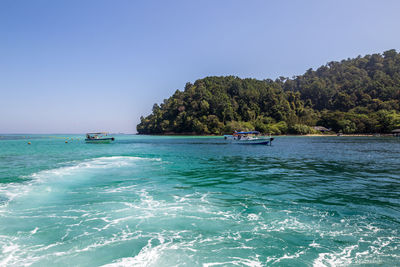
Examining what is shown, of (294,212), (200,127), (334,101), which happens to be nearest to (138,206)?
(294,212)

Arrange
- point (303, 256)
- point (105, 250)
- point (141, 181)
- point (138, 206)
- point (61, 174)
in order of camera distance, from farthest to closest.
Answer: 1. point (61, 174)
2. point (141, 181)
3. point (138, 206)
4. point (105, 250)
5. point (303, 256)

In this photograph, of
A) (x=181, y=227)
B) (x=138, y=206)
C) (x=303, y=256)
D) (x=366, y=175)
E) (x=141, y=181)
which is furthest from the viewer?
(x=366, y=175)

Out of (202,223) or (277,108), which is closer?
(202,223)

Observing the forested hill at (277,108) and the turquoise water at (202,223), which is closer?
the turquoise water at (202,223)

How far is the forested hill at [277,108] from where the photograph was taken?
122 metres

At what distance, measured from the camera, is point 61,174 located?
1903 cm

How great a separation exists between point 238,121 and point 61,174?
12209 cm

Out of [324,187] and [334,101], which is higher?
[334,101]

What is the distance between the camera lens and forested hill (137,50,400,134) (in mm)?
121938

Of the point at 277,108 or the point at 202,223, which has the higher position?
the point at 277,108

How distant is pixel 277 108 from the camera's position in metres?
142

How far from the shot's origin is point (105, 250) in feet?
21.7

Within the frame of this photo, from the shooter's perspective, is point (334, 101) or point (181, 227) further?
point (334, 101)

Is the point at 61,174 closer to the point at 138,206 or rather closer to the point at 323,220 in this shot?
the point at 138,206
